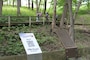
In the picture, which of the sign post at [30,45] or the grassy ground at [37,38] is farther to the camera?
the grassy ground at [37,38]

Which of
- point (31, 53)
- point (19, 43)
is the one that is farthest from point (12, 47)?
point (31, 53)

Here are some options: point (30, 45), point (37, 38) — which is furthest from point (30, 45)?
point (37, 38)

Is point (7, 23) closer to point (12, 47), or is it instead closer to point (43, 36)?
point (43, 36)

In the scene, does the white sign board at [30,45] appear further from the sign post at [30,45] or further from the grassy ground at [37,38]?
the grassy ground at [37,38]

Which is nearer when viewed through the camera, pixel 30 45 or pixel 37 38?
pixel 30 45

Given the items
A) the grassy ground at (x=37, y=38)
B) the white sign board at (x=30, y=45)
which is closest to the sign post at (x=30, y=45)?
the white sign board at (x=30, y=45)

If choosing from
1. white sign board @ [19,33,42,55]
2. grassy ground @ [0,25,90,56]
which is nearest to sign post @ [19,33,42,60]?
white sign board @ [19,33,42,55]

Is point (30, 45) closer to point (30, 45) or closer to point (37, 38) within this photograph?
point (30, 45)

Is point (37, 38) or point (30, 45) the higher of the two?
point (30, 45)

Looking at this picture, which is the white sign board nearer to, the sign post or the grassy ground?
the sign post

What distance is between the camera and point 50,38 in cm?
1220

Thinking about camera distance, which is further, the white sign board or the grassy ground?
the grassy ground

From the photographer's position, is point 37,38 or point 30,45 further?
point 37,38

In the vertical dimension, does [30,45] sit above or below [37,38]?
above
